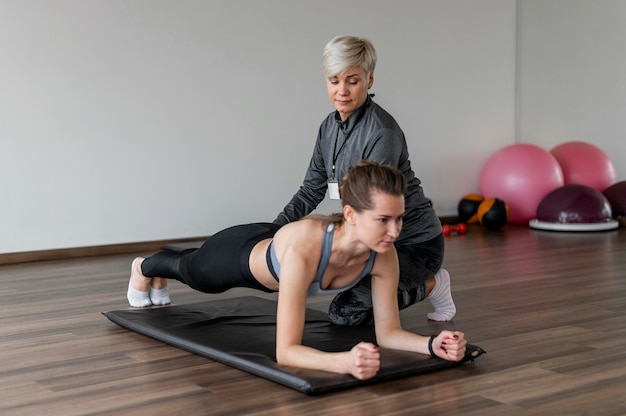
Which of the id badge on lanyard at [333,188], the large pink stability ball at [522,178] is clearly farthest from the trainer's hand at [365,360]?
the large pink stability ball at [522,178]

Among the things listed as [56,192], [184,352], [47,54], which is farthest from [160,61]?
[184,352]

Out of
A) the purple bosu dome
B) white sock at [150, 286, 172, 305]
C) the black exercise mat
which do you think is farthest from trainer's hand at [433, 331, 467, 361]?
the purple bosu dome

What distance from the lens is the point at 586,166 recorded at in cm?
686

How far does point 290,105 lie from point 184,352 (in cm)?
369

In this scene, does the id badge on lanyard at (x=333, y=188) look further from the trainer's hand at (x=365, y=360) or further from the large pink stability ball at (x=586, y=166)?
the large pink stability ball at (x=586, y=166)

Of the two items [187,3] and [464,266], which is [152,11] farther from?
[464,266]

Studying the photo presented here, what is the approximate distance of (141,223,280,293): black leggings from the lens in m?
2.86

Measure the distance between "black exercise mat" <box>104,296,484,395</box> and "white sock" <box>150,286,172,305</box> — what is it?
0.30ft

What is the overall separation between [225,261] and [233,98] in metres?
3.32

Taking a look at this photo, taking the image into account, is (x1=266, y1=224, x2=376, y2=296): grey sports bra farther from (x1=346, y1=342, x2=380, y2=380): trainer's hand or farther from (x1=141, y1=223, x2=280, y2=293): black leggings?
(x1=346, y1=342, x2=380, y2=380): trainer's hand

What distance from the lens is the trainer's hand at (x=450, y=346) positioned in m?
2.52

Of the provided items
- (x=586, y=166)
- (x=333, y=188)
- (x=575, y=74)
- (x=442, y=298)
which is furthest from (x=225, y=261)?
(x=575, y=74)

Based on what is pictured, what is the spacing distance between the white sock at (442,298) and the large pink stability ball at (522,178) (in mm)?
3646

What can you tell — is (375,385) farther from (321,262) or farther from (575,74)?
(575,74)
